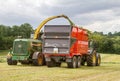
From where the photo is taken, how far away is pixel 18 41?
32.7 metres

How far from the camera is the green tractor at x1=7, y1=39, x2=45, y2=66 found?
3145cm

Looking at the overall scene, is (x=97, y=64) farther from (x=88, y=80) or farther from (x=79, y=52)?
(x=88, y=80)

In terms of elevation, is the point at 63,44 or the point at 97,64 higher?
the point at 63,44

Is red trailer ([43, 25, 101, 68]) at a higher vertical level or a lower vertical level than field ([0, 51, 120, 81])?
higher

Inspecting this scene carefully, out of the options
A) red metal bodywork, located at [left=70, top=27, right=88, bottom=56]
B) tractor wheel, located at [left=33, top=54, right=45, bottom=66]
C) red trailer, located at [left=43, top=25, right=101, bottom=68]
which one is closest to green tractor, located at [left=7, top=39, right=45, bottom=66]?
tractor wheel, located at [left=33, top=54, right=45, bottom=66]

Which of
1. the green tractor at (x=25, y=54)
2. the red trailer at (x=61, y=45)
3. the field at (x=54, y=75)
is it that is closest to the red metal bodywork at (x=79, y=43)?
the red trailer at (x=61, y=45)

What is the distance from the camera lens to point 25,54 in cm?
3181

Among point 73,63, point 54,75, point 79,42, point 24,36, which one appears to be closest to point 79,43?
point 79,42

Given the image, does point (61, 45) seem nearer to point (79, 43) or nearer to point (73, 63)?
point (73, 63)

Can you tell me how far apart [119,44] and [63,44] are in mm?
102089

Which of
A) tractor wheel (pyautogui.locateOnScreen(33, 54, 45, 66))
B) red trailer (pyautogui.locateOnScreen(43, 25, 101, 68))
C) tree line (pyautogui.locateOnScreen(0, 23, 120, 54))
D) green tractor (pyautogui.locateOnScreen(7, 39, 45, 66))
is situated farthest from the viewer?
tree line (pyautogui.locateOnScreen(0, 23, 120, 54))

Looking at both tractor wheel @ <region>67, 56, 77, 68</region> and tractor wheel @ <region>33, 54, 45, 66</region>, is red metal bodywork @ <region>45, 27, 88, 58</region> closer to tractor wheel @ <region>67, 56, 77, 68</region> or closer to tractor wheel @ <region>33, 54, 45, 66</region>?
tractor wheel @ <region>67, 56, 77, 68</region>

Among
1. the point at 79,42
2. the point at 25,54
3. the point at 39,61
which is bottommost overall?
the point at 39,61

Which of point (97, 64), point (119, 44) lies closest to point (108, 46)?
point (119, 44)
